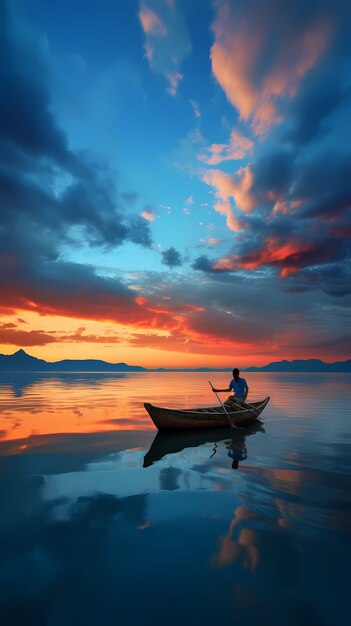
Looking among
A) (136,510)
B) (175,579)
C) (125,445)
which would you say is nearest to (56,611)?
(175,579)

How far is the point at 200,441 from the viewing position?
16625 millimetres

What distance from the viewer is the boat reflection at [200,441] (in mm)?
13734

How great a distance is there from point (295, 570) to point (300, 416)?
22130 millimetres

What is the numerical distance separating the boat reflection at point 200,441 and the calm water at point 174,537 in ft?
0.70

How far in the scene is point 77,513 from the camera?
7816 millimetres

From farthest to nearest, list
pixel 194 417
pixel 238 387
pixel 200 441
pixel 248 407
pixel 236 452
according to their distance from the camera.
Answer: pixel 248 407 < pixel 238 387 < pixel 194 417 < pixel 200 441 < pixel 236 452

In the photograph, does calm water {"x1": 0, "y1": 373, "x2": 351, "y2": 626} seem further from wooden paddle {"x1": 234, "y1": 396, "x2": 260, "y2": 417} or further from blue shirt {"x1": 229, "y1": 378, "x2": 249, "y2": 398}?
blue shirt {"x1": 229, "y1": 378, "x2": 249, "y2": 398}

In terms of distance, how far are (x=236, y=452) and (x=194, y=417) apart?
13.1ft

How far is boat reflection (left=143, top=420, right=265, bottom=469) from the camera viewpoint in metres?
13.7

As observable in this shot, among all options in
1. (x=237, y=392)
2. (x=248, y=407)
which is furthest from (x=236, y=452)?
(x=248, y=407)

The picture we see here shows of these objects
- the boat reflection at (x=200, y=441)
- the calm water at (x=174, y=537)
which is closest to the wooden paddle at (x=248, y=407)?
the boat reflection at (x=200, y=441)

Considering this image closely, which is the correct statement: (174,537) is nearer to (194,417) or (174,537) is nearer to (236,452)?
(236,452)

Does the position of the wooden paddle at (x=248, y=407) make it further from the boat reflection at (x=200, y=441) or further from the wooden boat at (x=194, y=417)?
the boat reflection at (x=200, y=441)

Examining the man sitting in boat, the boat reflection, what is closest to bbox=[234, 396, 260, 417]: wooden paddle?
the man sitting in boat
